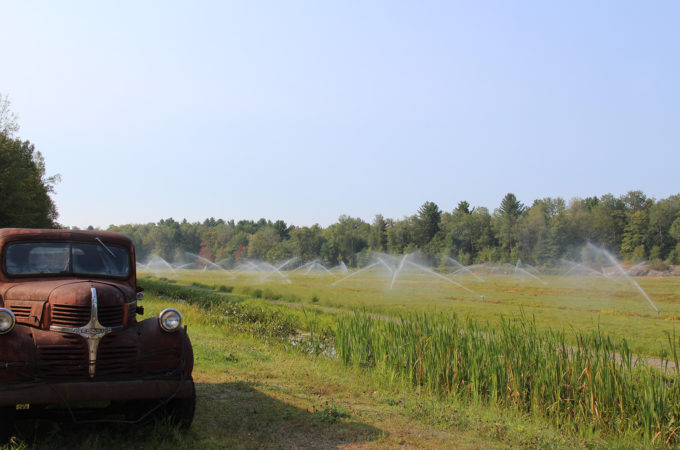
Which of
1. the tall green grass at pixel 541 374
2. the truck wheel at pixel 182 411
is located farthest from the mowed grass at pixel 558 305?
the truck wheel at pixel 182 411

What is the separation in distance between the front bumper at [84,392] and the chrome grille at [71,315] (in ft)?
2.23

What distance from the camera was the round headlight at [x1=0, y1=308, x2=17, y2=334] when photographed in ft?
19.5

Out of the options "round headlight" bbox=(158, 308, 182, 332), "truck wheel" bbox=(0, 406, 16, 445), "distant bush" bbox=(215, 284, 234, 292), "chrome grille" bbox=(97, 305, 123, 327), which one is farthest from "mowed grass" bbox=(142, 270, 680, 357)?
"truck wheel" bbox=(0, 406, 16, 445)

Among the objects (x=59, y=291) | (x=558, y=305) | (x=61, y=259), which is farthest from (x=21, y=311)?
(x=558, y=305)

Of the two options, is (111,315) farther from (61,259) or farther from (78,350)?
(61,259)

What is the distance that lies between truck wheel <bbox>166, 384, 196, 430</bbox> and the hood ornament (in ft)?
3.74

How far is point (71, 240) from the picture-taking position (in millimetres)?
7707

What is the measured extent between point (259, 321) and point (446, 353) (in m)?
11.3

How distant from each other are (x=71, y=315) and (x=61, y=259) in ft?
5.18

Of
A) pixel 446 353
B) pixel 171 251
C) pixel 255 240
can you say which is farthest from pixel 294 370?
pixel 171 251

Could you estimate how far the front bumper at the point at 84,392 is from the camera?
5789 mm

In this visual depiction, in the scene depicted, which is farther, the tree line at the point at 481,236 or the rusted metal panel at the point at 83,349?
the tree line at the point at 481,236

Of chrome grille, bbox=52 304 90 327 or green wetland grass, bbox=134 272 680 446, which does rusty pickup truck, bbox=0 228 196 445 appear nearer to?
chrome grille, bbox=52 304 90 327

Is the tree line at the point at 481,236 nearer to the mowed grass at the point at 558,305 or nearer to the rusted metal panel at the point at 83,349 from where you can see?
the mowed grass at the point at 558,305
